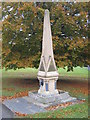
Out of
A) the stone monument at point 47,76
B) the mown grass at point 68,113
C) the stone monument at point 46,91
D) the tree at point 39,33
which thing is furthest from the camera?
the tree at point 39,33

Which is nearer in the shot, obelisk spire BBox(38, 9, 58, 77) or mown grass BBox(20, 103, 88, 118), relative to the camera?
mown grass BBox(20, 103, 88, 118)

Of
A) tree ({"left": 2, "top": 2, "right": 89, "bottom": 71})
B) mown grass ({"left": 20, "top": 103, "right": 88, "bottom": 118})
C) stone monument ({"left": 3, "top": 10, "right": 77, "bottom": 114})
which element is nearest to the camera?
mown grass ({"left": 20, "top": 103, "right": 88, "bottom": 118})

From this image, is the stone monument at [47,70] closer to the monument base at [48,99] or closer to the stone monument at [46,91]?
the stone monument at [46,91]

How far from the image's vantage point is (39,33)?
13016 millimetres

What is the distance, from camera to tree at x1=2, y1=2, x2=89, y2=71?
12.8 metres

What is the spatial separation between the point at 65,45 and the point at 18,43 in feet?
11.4

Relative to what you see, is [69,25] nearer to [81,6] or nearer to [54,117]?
[81,6]

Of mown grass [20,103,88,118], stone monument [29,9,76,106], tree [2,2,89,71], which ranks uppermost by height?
tree [2,2,89,71]

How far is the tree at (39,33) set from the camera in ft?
41.9

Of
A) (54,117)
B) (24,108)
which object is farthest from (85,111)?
(24,108)

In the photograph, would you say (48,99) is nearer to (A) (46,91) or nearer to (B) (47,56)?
(A) (46,91)

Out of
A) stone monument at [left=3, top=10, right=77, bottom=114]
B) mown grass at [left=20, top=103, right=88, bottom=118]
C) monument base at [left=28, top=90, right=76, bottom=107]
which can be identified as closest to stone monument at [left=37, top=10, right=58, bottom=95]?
stone monument at [left=3, top=10, right=77, bottom=114]

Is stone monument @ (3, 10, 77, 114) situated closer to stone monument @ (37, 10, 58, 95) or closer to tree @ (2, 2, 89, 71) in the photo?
stone monument @ (37, 10, 58, 95)

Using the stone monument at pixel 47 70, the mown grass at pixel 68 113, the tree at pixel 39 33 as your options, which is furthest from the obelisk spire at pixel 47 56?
the tree at pixel 39 33
